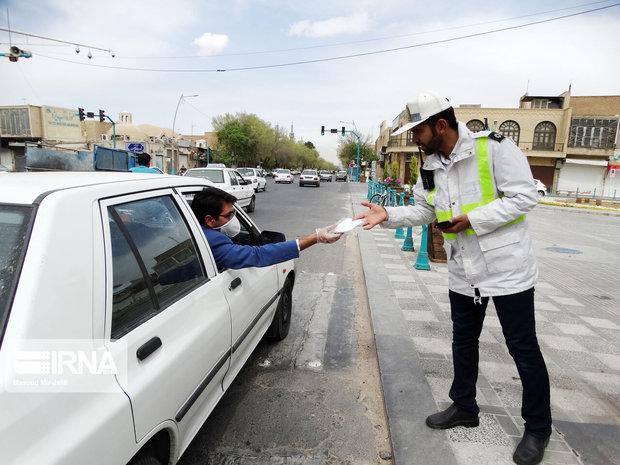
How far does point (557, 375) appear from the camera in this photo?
10.6 ft

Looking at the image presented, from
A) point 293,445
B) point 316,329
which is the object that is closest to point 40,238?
point 293,445

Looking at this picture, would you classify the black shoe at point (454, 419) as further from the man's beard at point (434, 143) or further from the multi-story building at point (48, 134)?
the multi-story building at point (48, 134)

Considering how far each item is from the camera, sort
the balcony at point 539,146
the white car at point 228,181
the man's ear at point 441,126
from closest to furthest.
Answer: the man's ear at point 441,126
the white car at point 228,181
the balcony at point 539,146

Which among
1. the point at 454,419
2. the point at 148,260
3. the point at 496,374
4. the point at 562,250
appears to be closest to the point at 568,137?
the point at 562,250

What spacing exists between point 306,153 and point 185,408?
12090 centimetres

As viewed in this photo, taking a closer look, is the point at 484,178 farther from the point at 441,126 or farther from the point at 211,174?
the point at 211,174

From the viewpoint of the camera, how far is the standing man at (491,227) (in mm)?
2055

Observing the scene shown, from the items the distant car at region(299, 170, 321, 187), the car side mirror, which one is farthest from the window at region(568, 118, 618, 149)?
the car side mirror

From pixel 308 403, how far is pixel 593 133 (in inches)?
1816

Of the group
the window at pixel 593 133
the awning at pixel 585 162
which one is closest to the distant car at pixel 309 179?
the awning at pixel 585 162

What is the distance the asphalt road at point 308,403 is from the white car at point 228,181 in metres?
8.42

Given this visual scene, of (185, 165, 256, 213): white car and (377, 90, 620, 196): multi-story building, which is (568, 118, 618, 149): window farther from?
(185, 165, 256, 213): white car

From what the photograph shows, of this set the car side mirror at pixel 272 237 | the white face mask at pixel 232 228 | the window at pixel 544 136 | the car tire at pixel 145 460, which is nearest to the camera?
the car tire at pixel 145 460

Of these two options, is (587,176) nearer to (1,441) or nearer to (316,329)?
(316,329)
